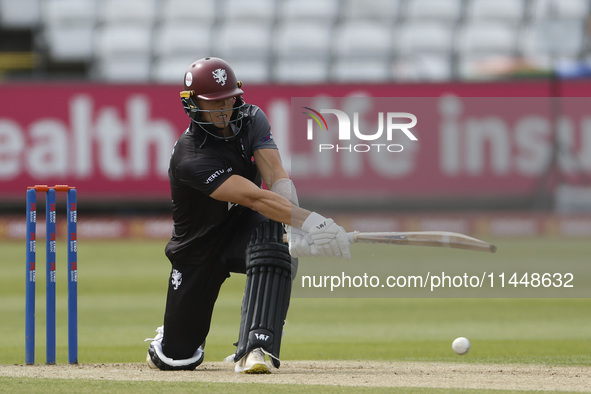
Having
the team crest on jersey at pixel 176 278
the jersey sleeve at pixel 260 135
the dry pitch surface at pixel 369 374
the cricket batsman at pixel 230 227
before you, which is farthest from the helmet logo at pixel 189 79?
the dry pitch surface at pixel 369 374

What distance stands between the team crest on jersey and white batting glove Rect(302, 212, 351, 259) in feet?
2.23

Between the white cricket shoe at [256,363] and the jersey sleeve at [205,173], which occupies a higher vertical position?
the jersey sleeve at [205,173]

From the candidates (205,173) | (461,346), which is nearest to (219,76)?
(205,173)

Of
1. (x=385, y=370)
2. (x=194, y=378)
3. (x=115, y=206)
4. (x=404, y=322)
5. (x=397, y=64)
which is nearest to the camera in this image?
(x=194, y=378)

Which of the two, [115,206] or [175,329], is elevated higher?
[175,329]

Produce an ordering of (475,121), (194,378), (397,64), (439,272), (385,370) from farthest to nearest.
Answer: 1. (397,64)
2. (475,121)
3. (439,272)
4. (385,370)
5. (194,378)

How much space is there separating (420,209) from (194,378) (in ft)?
32.8

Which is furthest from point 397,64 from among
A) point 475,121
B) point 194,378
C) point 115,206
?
point 194,378

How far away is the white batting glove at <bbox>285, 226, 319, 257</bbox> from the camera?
4.57 meters

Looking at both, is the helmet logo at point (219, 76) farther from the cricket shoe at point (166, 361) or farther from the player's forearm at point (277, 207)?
the cricket shoe at point (166, 361)

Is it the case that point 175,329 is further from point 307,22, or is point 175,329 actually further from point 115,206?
point 307,22

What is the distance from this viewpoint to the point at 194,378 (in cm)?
454

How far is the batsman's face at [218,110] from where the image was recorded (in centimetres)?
468

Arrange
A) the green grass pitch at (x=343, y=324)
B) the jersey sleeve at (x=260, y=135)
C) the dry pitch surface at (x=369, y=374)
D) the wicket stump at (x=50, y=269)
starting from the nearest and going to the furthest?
the dry pitch surface at (x=369, y=374), the jersey sleeve at (x=260, y=135), the wicket stump at (x=50, y=269), the green grass pitch at (x=343, y=324)
